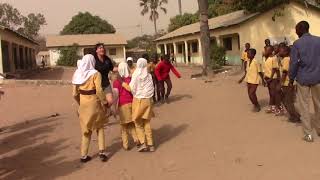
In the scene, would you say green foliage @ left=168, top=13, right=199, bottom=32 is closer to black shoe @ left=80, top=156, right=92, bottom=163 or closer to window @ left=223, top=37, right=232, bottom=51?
window @ left=223, top=37, right=232, bottom=51

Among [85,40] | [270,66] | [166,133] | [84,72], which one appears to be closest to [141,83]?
[84,72]

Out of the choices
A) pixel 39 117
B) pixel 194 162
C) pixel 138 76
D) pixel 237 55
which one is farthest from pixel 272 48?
pixel 237 55

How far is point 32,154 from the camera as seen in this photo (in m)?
8.07

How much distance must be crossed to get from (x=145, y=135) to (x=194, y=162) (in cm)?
132

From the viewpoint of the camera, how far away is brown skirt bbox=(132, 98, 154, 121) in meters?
7.61

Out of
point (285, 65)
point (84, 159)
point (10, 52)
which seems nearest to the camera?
point (84, 159)

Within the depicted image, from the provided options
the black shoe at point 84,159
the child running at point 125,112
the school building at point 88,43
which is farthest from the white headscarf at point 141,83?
the school building at point 88,43

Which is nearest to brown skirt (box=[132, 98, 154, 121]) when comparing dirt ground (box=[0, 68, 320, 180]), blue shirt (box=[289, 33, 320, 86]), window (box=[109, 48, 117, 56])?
dirt ground (box=[0, 68, 320, 180])

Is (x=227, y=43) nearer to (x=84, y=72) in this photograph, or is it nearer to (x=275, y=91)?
(x=275, y=91)

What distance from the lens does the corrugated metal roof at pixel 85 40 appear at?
185 feet

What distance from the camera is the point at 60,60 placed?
5325 centimetres

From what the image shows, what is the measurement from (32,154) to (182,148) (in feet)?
8.28

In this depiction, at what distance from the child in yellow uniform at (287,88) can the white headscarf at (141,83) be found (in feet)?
8.69

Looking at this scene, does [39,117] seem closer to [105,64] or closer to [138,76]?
[105,64]
